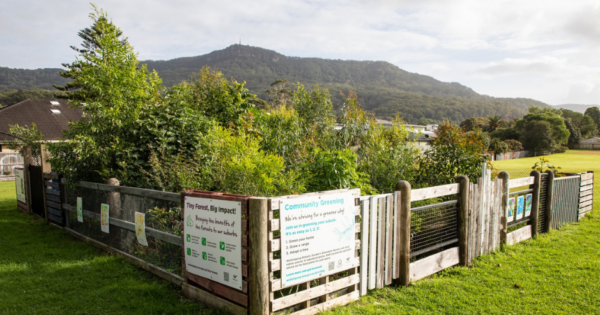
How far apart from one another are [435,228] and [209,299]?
151 inches

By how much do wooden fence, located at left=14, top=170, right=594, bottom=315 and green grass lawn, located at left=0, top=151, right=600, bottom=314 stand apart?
0.23 m

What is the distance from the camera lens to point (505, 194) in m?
7.30

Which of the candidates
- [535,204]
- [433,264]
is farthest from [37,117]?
[535,204]

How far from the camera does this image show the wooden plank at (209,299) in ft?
13.8

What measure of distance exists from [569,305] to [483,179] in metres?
2.47

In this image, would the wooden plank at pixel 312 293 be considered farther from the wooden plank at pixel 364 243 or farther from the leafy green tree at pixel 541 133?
the leafy green tree at pixel 541 133

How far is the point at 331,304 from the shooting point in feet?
Result: 14.9

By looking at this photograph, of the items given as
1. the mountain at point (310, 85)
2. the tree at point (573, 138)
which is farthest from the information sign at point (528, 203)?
the mountain at point (310, 85)

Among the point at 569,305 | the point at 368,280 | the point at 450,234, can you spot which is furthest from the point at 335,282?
the point at 569,305

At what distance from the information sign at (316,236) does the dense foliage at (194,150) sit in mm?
1721

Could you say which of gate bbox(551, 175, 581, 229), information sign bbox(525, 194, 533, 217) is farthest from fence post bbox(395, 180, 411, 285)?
gate bbox(551, 175, 581, 229)

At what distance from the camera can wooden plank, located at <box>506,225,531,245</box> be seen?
7562 millimetres

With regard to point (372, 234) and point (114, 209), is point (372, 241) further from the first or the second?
point (114, 209)

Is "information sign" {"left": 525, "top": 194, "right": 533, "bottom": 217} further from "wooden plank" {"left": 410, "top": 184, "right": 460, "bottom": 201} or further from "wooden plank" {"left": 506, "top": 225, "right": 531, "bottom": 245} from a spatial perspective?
"wooden plank" {"left": 410, "top": 184, "right": 460, "bottom": 201}
